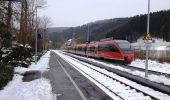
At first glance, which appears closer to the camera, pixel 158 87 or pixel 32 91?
pixel 32 91

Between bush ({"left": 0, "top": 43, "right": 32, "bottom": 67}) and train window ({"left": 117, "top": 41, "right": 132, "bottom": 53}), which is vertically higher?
train window ({"left": 117, "top": 41, "right": 132, "bottom": 53})

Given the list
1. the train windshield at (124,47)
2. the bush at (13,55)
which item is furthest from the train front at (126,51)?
the bush at (13,55)

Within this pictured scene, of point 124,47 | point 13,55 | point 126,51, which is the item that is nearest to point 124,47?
point 124,47

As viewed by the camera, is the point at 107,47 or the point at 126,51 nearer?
the point at 126,51

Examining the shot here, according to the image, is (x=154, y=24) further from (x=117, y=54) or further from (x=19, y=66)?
(x=19, y=66)

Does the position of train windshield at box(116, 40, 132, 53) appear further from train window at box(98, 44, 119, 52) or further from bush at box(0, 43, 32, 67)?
bush at box(0, 43, 32, 67)

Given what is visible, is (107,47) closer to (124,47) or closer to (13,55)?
(124,47)

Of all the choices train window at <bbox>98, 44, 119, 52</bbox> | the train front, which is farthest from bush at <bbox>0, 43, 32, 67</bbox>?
train window at <bbox>98, 44, 119, 52</bbox>

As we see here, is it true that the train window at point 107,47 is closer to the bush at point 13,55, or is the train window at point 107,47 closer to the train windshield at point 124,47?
the train windshield at point 124,47

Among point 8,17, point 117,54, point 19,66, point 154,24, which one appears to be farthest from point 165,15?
point 8,17

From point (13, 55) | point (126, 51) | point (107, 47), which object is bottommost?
point (13, 55)

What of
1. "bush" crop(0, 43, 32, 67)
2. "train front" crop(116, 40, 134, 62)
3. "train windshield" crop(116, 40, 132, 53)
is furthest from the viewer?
"train windshield" crop(116, 40, 132, 53)

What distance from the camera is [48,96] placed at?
15.1 m

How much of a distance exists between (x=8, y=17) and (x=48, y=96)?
289 inches
